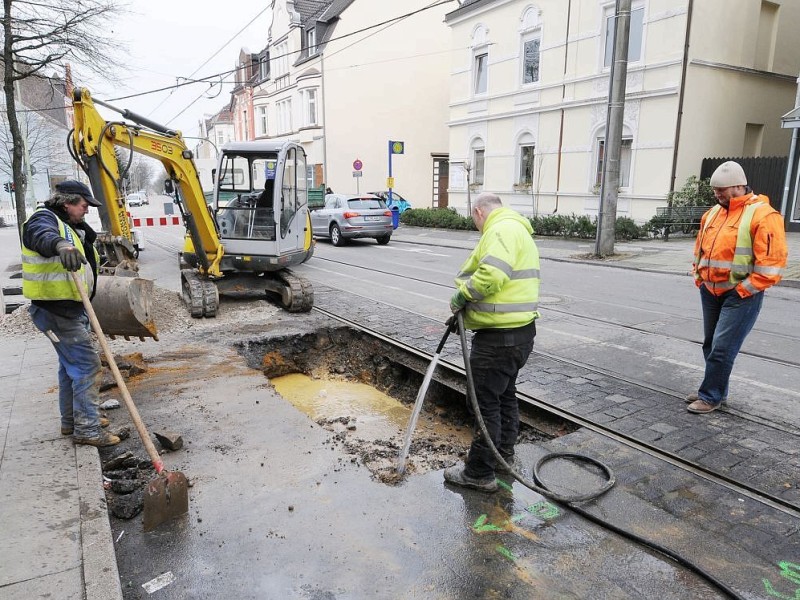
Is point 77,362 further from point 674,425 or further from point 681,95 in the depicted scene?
point 681,95

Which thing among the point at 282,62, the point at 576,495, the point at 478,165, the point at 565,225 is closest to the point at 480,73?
the point at 478,165

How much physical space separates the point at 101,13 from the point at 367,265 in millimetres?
7822

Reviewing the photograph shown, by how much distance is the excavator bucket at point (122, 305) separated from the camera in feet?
16.2

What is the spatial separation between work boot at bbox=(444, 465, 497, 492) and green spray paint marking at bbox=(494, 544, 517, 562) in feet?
1.90

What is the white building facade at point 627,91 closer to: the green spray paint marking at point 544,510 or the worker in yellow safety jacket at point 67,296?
the green spray paint marking at point 544,510

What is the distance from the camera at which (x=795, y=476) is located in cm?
383

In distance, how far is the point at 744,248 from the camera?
179 inches

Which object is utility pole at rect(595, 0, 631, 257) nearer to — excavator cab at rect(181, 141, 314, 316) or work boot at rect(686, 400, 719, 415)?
excavator cab at rect(181, 141, 314, 316)

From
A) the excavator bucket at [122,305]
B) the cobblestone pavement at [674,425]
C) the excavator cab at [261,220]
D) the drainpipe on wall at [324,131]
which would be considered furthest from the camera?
the drainpipe on wall at [324,131]

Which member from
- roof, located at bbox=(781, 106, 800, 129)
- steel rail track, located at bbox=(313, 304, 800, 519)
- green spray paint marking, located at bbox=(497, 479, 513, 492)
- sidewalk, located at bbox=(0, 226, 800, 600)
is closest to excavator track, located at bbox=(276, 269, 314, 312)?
steel rail track, located at bbox=(313, 304, 800, 519)

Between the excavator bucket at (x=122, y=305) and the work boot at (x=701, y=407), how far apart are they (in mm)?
4718

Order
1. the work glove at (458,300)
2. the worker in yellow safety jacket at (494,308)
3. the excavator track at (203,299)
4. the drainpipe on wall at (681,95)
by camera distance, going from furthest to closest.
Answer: the drainpipe on wall at (681,95) < the excavator track at (203,299) < the work glove at (458,300) < the worker in yellow safety jacket at (494,308)

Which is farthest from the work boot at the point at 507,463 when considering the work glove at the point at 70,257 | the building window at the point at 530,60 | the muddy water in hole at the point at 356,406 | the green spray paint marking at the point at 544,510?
the building window at the point at 530,60

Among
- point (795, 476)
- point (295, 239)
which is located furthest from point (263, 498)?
point (295, 239)
